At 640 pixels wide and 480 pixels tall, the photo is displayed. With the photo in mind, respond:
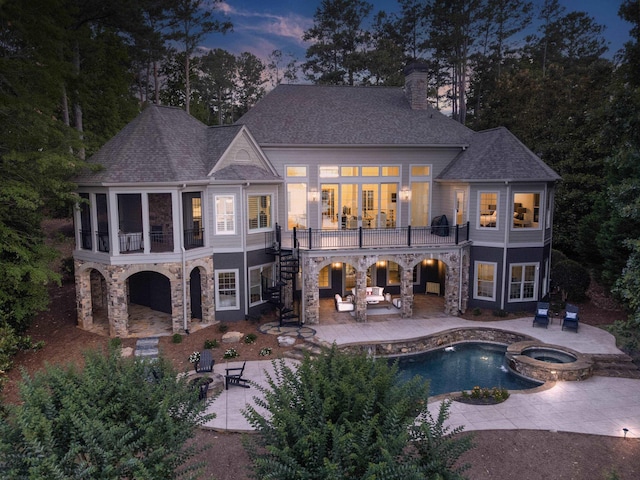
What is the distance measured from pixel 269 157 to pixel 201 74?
29153mm

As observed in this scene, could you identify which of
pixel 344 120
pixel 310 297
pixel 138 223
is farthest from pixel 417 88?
pixel 138 223

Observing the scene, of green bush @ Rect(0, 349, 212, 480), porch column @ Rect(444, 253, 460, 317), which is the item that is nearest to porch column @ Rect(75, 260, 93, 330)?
green bush @ Rect(0, 349, 212, 480)

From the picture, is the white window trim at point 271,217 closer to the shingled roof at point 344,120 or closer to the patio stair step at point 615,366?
the shingled roof at point 344,120

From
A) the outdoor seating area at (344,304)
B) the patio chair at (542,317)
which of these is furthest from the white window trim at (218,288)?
the patio chair at (542,317)

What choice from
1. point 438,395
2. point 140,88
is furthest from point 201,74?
point 438,395

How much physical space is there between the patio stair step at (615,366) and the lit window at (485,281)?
18.6ft

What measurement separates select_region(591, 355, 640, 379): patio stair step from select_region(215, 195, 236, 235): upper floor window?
14230 mm

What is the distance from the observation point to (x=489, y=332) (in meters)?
18.4

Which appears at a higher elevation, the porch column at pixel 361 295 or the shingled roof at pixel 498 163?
the shingled roof at pixel 498 163

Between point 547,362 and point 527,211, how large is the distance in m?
7.79

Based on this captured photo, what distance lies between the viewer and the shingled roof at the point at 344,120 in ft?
71.4

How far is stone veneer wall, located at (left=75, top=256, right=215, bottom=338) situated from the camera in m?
17.3

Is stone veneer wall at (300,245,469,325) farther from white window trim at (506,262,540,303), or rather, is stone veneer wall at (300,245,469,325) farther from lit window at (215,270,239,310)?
lit window at (215,270,239,310)

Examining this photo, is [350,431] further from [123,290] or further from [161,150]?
[161,150]
